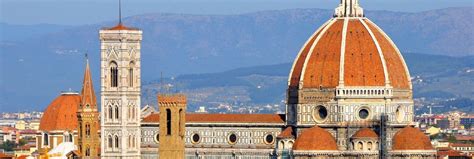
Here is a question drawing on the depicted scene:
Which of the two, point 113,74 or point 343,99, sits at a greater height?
point 113,74

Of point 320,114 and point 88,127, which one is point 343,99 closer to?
point 320,114

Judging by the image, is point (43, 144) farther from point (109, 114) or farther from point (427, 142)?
point (427, 142)

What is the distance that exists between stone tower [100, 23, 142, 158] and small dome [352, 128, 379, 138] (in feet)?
41.7

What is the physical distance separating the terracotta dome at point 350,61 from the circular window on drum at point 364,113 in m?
1.53

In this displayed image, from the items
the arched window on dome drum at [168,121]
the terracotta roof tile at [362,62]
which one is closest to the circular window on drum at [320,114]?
the terracotta roof tile at [362,62]

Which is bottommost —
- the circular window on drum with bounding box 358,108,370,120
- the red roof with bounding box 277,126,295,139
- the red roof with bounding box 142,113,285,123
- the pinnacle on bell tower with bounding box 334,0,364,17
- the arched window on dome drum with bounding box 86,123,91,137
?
the red roof with bounding box 277,126,295,139

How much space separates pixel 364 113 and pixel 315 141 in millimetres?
5531

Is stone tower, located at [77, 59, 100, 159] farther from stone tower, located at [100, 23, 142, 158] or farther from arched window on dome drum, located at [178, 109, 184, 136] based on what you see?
arched window on dome drum, located at [178, 109, 184, 136]

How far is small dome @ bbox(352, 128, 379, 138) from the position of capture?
417 feet

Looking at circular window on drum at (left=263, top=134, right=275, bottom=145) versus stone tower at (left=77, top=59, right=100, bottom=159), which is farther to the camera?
circular window on drum at (left=263, top=134, right=275, bottom=145)

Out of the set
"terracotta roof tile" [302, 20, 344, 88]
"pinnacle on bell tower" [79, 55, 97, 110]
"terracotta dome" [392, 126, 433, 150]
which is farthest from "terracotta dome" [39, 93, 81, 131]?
"terracotta dome" [392, 126, 433, 150]

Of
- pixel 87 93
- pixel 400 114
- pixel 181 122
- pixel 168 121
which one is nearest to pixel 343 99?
pixel 400 114

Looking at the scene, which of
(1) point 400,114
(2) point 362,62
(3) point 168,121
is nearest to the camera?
(3) point 168,121

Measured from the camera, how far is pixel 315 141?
126375 mm
